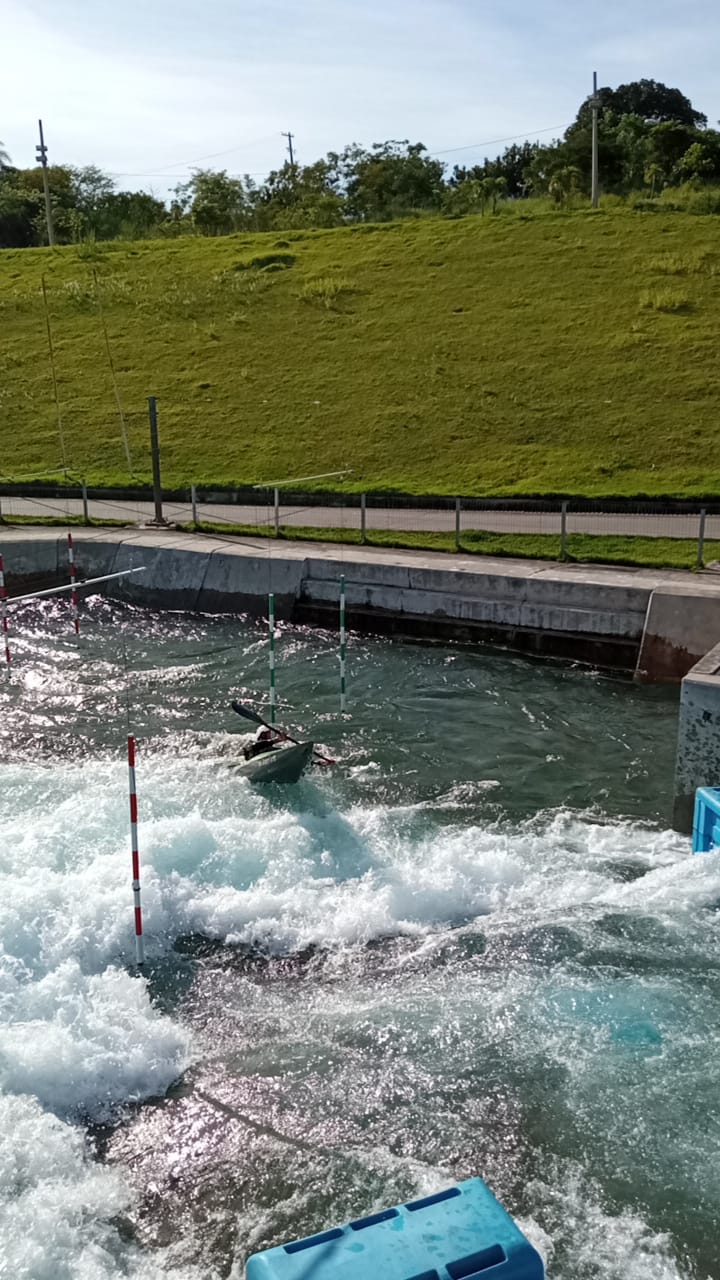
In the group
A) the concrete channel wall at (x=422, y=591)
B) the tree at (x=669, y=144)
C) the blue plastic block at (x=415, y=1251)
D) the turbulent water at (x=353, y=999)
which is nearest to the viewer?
the blue plastic block at (x=415, y=1251)

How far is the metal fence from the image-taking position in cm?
1905

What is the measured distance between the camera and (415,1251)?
12.8ft

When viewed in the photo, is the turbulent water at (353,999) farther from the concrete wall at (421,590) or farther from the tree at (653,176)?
the tree at (653,176)

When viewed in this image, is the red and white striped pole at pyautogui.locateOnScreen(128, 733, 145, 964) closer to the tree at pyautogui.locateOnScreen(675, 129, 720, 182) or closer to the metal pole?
the metal pole

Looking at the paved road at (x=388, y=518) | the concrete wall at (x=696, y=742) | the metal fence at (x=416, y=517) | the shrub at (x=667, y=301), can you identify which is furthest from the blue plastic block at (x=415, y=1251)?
the shrub at (x=667, y=301)

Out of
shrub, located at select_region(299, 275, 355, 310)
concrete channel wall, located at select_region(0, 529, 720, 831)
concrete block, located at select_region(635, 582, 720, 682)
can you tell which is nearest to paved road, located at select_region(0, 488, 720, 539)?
concrete channel wall, located at select_region(0, 529, 720, 831)

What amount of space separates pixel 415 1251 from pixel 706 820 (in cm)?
611

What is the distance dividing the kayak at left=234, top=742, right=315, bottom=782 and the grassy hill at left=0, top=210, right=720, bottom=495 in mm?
13841

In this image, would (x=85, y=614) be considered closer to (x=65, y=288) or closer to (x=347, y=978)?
(x=347, y=978)

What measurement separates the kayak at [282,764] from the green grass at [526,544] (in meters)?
8.43

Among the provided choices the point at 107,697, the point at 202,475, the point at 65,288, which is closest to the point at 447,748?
the point at 107,697

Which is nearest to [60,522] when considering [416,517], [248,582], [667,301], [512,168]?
[248,582]

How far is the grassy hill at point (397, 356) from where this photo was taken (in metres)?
26.8

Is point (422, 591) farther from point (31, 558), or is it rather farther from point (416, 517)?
point (31, 558)
